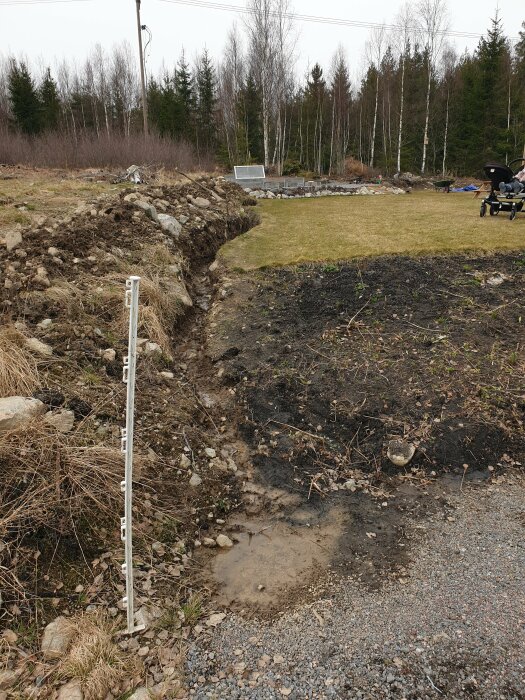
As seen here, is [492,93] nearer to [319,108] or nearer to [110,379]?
[319,108]

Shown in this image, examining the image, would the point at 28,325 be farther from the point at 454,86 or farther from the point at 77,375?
the point at 454,86

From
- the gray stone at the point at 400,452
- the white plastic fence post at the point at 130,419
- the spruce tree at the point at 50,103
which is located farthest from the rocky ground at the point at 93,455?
the spruce tree at the point at 50,103

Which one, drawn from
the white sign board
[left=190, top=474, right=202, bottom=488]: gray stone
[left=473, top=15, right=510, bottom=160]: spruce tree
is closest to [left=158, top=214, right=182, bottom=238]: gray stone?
[left=190, top=474, right=202, bottom=488]: gray stone

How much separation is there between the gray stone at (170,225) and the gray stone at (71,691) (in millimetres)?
6657

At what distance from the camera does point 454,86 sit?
27125mm

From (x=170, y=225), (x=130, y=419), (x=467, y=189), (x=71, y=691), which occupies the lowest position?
(x=71, y=691)

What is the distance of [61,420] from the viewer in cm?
321

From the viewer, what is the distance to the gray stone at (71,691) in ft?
6.40

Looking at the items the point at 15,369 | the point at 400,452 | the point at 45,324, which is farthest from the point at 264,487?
the point at 45,324

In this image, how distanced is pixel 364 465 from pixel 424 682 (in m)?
1.65

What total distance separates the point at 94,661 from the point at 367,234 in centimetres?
784

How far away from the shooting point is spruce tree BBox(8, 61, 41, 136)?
94.1ft

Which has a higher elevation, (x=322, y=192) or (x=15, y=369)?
(x=322, y=192)

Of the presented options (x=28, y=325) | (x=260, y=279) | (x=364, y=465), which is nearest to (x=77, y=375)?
(x=28, y=325)
